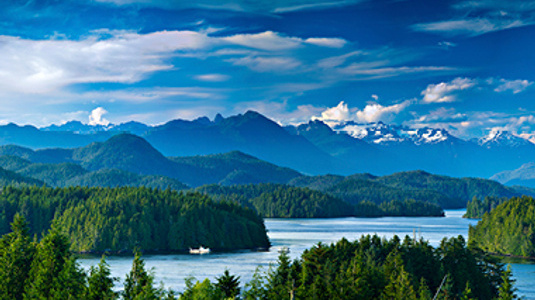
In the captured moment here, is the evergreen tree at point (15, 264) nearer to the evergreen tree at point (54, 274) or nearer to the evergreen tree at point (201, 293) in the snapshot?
the evergreen tree at point (54, 274)

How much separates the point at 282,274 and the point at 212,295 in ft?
47.4

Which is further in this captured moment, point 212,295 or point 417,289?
point 417,289

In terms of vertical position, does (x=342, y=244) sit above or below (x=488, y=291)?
above

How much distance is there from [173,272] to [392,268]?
60737 mm

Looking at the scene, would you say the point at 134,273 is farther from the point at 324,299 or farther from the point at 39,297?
the point at 324,299

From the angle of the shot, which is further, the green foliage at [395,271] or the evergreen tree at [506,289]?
the green foliage at [395,271]

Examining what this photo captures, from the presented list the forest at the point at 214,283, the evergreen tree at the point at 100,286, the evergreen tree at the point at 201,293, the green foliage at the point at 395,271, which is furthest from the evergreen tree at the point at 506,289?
the evergreen tree at the point at 100,286

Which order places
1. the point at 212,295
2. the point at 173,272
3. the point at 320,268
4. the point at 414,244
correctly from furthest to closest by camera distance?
1. the point at 173,272
2. the point at 414,244
3. the point at 320,268
4. the point at 212,295

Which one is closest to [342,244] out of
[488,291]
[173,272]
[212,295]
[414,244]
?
[414,244]

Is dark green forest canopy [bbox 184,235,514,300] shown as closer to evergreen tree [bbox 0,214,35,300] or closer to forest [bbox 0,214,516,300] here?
forest [bbox 0,214,516,300]

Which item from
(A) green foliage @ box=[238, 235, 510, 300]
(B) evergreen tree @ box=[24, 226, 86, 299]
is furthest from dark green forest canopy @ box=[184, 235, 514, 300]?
(B) evergreen tree @ box=[24, 226, 86, 299]

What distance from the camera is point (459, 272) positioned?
441 ft

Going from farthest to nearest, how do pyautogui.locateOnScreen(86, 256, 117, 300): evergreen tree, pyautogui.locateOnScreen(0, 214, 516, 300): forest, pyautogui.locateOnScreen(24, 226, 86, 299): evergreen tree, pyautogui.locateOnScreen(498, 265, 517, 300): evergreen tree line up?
pyautogui.locateOnScreen(498, 265, 517, 300): evergreen tree < pyautogui.locateOnScreen(24, 226, 86, 299): evergreen tree < pyautogui.locateOnScreen(0, 214, 516, 300): forest < pyautogui.locateOnScreen(86, 256, 117, 300): evergreen tree

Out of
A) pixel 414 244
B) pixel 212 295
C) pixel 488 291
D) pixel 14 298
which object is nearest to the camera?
pixel 212 295
